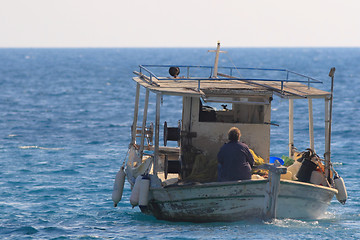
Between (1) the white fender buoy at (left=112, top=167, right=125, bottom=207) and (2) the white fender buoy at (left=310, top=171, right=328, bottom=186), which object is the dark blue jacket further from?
(1) the white fender buoy at (left=112, top=167, right=125, bottom=207)

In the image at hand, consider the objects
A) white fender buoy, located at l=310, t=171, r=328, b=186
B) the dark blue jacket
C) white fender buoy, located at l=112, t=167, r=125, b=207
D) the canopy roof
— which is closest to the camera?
the dark blue jacket

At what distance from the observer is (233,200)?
45.6ft

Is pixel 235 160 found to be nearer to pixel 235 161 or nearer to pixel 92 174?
pixel 235 161

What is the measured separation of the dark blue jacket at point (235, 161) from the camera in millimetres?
13969

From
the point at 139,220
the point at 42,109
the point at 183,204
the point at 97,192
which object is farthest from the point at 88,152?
the point at 42,109

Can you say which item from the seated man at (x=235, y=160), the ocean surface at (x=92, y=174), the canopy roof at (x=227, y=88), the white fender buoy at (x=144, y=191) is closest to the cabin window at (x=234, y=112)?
Result: the canopy roof at (x=227, y=88)

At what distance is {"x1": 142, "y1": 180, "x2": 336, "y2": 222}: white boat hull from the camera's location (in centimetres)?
1377

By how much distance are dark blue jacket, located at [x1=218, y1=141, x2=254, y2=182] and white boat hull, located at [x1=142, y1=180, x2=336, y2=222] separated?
1.17 feet

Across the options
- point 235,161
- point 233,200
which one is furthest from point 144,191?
point 235,161

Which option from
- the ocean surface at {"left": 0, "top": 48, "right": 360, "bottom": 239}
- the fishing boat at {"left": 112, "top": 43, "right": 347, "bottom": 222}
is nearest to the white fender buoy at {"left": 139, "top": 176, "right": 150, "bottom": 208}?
the fishing boat at {"left": 112, "top": 43, "right": 347, "bottom": 222}

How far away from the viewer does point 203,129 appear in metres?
15.5

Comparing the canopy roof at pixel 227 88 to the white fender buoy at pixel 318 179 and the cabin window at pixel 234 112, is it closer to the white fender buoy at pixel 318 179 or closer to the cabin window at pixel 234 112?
the cabin window at pixel 234 112

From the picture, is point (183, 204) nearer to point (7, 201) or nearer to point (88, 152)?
point (7, 201)

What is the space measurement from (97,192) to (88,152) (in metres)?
7.50
